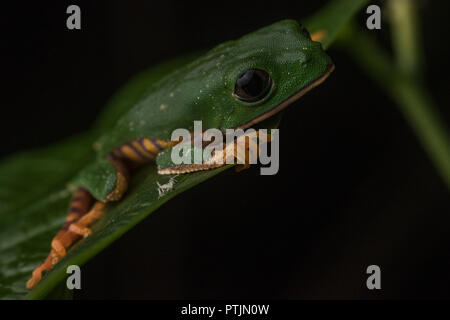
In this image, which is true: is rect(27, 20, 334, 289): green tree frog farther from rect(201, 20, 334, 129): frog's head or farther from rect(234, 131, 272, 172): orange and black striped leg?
rect(234, 131, 272, 172): orange and black striped leg

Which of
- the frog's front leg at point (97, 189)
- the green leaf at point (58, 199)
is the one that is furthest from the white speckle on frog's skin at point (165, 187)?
the frog's front leg at point (97, 189)

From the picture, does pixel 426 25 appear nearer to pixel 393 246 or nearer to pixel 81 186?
pixel 393 246

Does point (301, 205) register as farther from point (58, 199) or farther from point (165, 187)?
point (165, 187)

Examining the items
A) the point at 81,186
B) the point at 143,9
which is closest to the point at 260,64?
the point at 81,186

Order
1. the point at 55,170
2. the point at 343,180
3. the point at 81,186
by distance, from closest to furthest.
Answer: the point at 81,186, the point at 55,170, the point at 343,180

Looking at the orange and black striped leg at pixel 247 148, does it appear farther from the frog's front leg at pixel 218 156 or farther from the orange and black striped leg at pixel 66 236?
the orange and black striped leg at pixel 66 236

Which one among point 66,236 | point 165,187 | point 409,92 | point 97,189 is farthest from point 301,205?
point 165,187

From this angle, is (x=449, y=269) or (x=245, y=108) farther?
(x=449, y=269)
